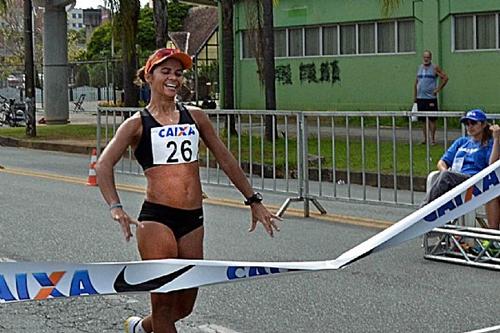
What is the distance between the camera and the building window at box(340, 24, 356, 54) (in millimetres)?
32719

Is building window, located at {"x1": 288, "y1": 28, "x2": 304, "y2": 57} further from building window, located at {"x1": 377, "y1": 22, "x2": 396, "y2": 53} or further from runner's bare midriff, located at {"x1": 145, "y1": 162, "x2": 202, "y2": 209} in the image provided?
runner's bare midriff, located at {"x1": 145, "y1": 162, "x2": 202, "y2": 209}

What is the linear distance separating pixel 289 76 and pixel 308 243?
24.2 metres

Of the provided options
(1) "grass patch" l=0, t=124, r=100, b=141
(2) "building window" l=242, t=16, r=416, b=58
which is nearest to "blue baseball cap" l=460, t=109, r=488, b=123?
(1) "grass patch" l=0, t=124, r=100, b=141

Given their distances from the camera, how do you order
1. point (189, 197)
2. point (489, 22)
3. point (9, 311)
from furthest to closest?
point (489, 22), point (9, 311), point (189, 197)

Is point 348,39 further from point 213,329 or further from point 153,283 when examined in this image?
point 153,283

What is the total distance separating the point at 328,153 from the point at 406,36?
15.4 m

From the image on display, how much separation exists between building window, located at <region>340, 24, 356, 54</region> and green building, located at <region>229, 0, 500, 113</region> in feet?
0.10

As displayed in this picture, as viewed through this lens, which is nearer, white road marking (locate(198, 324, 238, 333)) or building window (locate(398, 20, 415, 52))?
white road marking (locate(198, 324, 238, 333))

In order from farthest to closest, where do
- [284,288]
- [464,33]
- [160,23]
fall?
1. [464,33]
2. [160,23]
3. [284,288]

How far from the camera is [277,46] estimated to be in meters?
35.7

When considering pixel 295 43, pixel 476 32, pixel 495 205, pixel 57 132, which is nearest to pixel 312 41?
pixel 295 43

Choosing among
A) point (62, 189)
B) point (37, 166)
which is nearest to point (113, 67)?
point (37, 166)

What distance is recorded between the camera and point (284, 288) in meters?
8.70

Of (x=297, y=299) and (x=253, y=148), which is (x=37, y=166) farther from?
(x=297, y=299)
